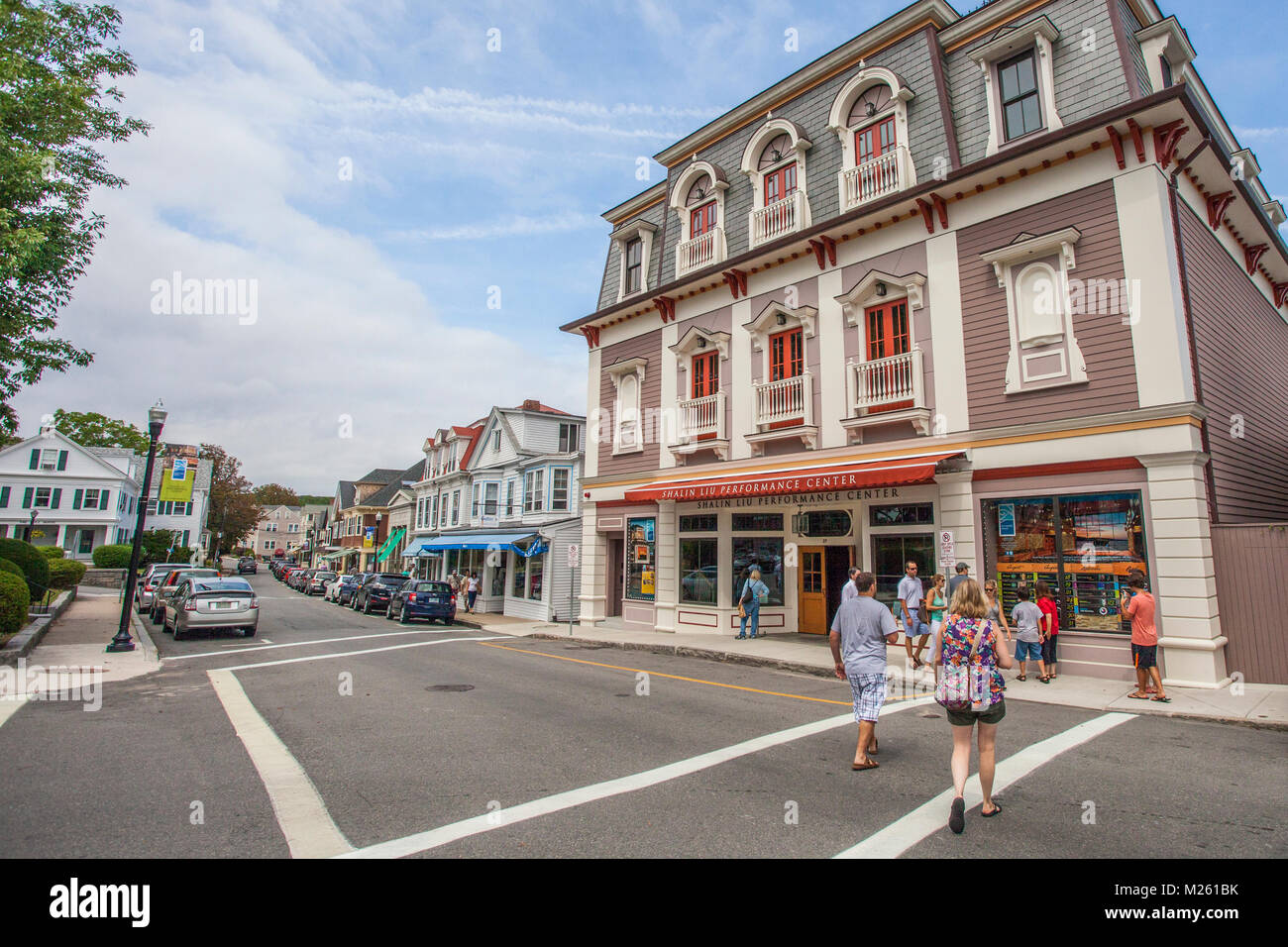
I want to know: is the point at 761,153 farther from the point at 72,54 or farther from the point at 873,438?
the point at 72,54

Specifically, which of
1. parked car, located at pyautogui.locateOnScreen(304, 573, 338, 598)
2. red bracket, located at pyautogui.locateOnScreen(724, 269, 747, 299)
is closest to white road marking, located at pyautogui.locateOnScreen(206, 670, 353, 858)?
red bracket, located at pyautogui.locateOnScreen(724, 269, 747, 299)

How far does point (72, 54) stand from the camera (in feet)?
47.5

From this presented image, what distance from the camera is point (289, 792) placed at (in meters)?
5.43

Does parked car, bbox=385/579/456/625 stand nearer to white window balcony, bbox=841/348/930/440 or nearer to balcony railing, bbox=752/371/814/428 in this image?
balcony railing, bbox=752/371/814/428

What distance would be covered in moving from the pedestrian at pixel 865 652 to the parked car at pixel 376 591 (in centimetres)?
2304

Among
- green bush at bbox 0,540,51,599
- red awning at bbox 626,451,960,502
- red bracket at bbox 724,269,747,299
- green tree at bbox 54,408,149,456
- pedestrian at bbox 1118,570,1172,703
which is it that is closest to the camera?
pedestrian at bbox 1118,570,1172,703

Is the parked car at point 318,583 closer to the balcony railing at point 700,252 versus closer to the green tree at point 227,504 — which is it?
the balcony railing at point 700,252

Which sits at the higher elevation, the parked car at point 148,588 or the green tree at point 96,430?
the green tree at point 96,430

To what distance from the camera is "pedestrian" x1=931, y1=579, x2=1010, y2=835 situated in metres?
4.91

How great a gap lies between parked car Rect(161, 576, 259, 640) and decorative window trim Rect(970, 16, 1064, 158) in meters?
20.0

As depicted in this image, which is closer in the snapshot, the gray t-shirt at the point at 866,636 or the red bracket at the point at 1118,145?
the gray t-shirt at the point at 866,636

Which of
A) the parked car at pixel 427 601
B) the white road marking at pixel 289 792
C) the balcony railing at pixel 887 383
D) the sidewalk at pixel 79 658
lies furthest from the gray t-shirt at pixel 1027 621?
the parked car at pixel 427 601

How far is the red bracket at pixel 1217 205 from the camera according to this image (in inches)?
510

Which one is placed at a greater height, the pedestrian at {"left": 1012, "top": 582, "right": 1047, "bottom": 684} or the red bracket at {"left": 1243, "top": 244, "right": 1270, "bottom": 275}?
the red bracket at {"left": 1243, "top": 244, "right": 1270, "bottom": 275}
